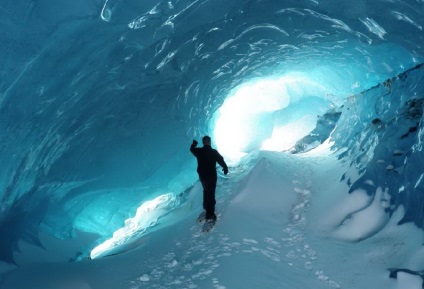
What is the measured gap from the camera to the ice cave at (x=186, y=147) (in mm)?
4965

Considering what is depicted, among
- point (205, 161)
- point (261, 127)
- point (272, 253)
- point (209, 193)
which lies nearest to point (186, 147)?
point (205, 161)

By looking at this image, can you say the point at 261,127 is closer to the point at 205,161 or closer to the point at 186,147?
the point at 186,147

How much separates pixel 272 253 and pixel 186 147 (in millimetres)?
10589

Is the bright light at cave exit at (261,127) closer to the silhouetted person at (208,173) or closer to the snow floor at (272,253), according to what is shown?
the snow floor at (272,253)

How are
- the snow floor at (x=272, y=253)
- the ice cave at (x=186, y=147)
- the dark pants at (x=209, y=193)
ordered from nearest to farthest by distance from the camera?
1. the snow floor at (x=272, y=253)
2. the ice cave at (x=186, y=147)
3. the dark pants at (x=209, y=193)

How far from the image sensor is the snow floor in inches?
170

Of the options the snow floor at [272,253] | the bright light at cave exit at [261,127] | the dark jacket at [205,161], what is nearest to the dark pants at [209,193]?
the dark jacket at [205,161]

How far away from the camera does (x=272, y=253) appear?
5.20 m

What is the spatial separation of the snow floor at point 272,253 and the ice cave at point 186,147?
35 mm

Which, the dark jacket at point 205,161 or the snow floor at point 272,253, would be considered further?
the dark jacket at point 205,161

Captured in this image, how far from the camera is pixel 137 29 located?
6859mm

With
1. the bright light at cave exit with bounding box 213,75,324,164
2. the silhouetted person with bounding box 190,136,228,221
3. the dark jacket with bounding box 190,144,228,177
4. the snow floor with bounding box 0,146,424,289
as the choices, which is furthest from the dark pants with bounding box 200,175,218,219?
the bright light at cave exit with bounding box 213,75,324,164

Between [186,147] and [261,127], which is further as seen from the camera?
[261,127]

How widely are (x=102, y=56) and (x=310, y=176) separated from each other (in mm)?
7059
